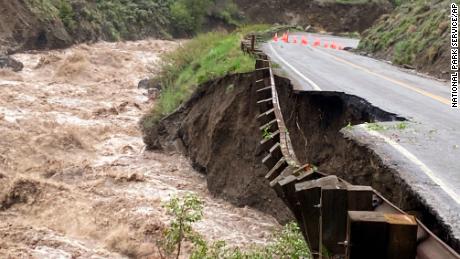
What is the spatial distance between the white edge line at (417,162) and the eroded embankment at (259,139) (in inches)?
14.0

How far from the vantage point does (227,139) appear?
1393cm

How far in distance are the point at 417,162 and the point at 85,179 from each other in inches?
Answer: 435

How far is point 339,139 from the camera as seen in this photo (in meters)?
9.73

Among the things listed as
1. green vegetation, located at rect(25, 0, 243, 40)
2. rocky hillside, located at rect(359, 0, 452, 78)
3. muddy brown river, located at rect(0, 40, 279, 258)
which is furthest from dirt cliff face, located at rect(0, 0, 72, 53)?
rocky hillside, located at rect(359, 0, 452, 78)

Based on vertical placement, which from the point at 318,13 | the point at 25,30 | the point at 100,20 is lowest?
the point at 25,30

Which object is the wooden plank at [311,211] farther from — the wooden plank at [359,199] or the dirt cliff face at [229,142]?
the dirt cliff face at [229,142]

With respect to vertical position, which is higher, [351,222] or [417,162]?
[351,222]

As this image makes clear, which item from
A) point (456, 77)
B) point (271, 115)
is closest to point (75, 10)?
point (456, 77)

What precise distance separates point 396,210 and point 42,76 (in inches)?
1013

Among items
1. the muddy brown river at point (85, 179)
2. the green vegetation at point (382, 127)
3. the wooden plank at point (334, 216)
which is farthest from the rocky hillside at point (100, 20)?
the wooden plank at point (334, 216)

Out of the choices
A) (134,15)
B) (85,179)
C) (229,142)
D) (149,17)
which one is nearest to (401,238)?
(229,142)

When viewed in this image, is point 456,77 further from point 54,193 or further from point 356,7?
point 356,7

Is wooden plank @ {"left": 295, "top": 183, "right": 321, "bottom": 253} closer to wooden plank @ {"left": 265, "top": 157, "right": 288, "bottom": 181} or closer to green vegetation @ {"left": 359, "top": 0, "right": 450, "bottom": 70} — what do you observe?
wooden plank @ {"left": 265, "top": 157, "right": 288, "bottom": 181}

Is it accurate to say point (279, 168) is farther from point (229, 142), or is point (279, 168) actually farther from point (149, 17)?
point (149, 17)
